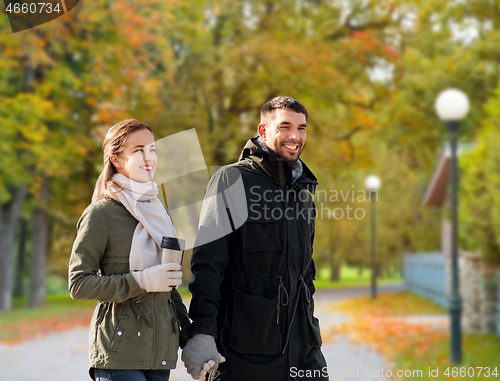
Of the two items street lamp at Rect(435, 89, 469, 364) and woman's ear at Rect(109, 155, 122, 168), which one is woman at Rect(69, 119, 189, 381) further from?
street lamp at Rect(435, 89, 469, 364)

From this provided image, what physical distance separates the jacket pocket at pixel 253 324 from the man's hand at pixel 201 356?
0.58 ft

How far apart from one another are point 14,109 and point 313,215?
1198 cm

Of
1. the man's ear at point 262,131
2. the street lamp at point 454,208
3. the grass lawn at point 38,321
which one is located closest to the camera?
the man's ear at point 262,131

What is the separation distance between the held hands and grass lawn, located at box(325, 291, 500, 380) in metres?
5.79

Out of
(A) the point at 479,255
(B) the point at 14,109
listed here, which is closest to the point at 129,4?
(B) the point at 14,109

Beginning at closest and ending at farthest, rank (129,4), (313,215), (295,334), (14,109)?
(295,334), (313,215), (14,109), (129,4)

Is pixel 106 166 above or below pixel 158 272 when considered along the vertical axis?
above

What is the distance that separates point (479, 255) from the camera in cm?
1105

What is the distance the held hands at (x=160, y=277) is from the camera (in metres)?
2.68

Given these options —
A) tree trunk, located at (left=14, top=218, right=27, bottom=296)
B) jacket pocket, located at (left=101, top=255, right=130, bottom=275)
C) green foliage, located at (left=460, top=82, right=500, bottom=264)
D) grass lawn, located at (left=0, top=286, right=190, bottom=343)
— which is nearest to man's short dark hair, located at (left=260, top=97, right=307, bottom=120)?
jacket pocket, located at (left=101, top=255, right=130, bottom=275)

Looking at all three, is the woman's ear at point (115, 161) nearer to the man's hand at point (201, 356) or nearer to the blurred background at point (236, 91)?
the man's hand at point (201, 356)

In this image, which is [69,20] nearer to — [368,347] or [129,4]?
[129,4]

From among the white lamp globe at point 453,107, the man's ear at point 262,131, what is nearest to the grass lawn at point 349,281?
the white lamp globe at point 453,107

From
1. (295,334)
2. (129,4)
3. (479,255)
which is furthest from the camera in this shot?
(129,4)
